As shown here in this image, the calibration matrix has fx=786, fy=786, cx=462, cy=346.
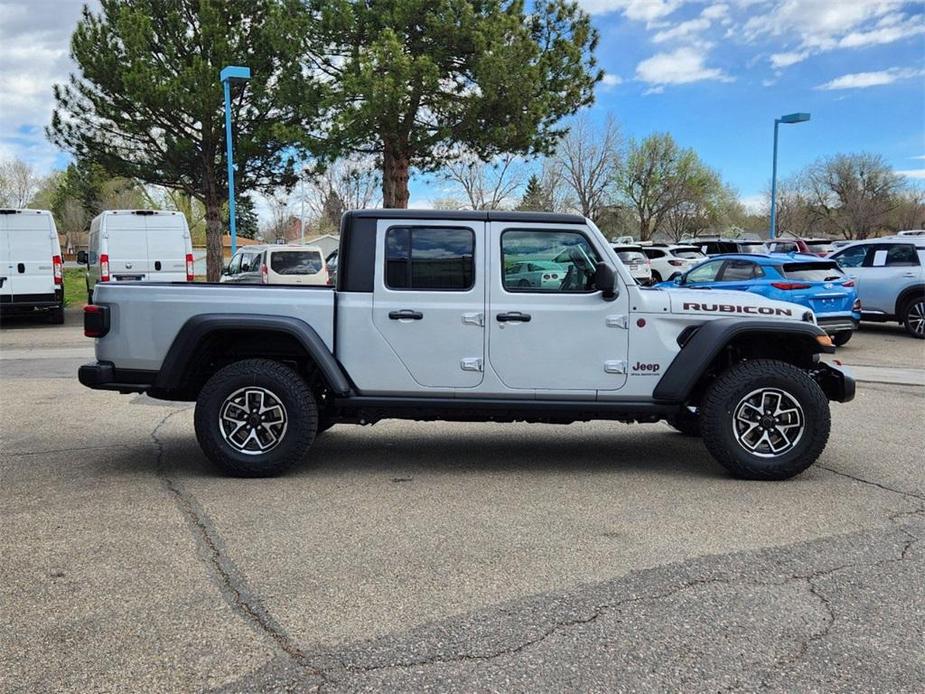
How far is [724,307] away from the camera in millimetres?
5473

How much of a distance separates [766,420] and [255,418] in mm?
Answer: 3532

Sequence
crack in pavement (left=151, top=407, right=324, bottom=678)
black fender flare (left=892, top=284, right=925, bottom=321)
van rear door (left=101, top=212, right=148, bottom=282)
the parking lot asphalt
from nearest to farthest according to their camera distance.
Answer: the parking lot asphalt → crack in pavement (left=151, top=407, right=324, bottom=678) → black fender flare (left=892, top=284, right=925, bottom=321) → van rear door (left=101, top=212, right=148, bottom=282)

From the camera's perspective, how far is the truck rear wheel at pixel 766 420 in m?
5.36

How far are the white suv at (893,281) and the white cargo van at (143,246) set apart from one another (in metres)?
14.3

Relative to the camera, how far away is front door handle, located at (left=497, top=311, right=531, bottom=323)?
212 inches

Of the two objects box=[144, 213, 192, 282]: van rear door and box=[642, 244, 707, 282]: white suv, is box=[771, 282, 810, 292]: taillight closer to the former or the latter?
box=[642, 244, 707, 282]: white suv

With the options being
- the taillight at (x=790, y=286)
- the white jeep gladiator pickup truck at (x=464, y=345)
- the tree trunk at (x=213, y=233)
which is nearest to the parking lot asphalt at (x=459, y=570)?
the white jeep gladiator pickup truck at (x=464, y=345)

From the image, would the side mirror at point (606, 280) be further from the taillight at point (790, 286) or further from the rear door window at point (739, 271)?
the rear door window at point (739, 271)

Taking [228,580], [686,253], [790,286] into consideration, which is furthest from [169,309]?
[686,253]

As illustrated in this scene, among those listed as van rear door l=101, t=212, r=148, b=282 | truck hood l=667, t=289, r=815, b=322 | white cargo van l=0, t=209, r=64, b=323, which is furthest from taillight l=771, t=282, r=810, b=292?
white cargo van l=0, t=209, r=64, b=323

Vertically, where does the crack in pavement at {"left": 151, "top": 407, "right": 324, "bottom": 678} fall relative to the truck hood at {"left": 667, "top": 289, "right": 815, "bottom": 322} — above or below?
below

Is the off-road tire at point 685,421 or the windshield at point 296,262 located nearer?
the off-road tire at point 685,421

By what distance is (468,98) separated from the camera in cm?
2150

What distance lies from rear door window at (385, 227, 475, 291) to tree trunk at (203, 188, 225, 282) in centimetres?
2224
